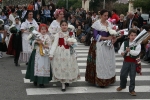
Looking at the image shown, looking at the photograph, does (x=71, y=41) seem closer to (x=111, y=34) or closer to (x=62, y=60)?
(x=62, y=60)

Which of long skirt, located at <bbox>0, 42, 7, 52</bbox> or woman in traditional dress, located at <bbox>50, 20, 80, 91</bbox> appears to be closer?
woman in traditional dress, located at <bbox>50, 20, 80, 91</bbox>

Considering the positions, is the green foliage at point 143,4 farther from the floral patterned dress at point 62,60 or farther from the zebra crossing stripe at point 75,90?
the floral patterned dress at point 62,60

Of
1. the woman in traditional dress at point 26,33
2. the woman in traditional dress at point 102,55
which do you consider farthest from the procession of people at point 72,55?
the woman in traditional dress at point 26,33

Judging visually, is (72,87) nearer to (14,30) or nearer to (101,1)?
(14,30)

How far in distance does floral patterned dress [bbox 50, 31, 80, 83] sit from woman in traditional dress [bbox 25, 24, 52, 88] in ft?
0.81

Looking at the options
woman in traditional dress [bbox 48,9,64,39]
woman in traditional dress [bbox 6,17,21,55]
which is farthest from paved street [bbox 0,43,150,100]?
woman in traditional dress [bbox 6,17,21,55]

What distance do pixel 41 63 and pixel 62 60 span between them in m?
0.54

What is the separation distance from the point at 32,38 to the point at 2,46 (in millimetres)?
4972

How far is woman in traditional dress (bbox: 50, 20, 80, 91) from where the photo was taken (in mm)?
7934

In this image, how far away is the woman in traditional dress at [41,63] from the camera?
26.7ft

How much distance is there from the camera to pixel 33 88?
8.31 meters

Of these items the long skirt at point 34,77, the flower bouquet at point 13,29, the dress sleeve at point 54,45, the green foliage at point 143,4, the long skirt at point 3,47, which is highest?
the green foliage at point 143,4

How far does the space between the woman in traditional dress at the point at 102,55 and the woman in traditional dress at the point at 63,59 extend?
60cm

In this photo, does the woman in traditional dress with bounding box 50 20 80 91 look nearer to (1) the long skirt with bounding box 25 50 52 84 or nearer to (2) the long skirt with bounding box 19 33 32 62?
(1) the long skirt with bounding box 25 50 52 84
